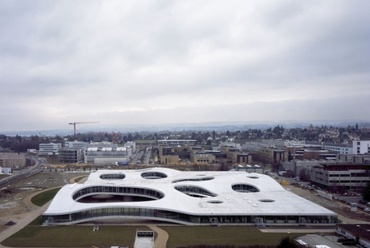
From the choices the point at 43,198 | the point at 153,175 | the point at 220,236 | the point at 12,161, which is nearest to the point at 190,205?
the point at 220,236

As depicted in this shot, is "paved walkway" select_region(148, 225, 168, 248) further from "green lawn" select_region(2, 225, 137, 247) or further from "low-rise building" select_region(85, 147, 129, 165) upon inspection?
"low-rise building" select_region(85, 147, 129, 165)

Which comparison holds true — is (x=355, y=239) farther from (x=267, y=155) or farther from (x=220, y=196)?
(x=267, y=155)

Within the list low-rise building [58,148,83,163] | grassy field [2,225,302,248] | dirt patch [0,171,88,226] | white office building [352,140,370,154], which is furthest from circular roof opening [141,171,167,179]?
white office building [352,140,370,154]

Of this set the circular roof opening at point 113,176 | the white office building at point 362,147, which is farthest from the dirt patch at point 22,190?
the white office building at point 362,147

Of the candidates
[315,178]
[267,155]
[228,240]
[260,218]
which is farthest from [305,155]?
[228,240]

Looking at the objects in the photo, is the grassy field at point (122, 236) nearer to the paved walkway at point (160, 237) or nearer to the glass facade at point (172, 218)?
the paved walkway at point (160, 237)

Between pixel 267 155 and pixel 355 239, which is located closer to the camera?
pixel 355 239

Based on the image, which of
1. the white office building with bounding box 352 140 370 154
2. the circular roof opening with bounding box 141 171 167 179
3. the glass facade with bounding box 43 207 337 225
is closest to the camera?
the glass facade with bounding box 43 207 337 225

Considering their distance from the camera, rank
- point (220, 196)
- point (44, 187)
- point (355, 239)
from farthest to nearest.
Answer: point (44, 187) → point (220, 196) → point (355, 239)
